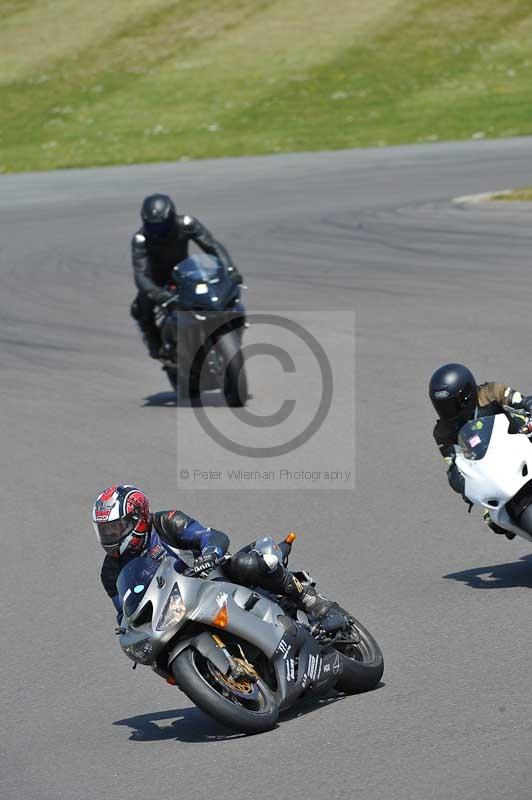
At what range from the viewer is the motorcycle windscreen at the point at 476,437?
802 cm

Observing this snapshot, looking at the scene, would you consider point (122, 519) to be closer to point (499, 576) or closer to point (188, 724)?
point (188, 724)

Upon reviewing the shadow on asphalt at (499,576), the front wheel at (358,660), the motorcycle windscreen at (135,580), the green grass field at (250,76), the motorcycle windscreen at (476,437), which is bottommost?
the shadow on asphalt at (499,576)

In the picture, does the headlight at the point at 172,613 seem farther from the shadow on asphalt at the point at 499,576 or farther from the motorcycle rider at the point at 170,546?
the shadow on asphalt at the point at 499,576

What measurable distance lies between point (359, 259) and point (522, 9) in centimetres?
2723

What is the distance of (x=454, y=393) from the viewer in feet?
27.6

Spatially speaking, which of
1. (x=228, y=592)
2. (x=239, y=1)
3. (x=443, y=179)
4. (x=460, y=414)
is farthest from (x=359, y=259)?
(x=239, y=1)

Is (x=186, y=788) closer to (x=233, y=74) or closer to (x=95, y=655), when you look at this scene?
(x=95, y=655)

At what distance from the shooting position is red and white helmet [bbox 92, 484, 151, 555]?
255 inches

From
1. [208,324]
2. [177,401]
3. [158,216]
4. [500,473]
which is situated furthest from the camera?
[177,401]

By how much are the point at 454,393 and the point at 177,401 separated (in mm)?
5813

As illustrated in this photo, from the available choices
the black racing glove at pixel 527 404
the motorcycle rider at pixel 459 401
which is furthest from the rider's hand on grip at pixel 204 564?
the black racing glove at pixel 527 404

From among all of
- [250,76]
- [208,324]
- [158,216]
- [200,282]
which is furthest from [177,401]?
[250,76]

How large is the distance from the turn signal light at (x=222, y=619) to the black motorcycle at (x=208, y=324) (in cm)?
703

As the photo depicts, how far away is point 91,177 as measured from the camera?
31078 mm
